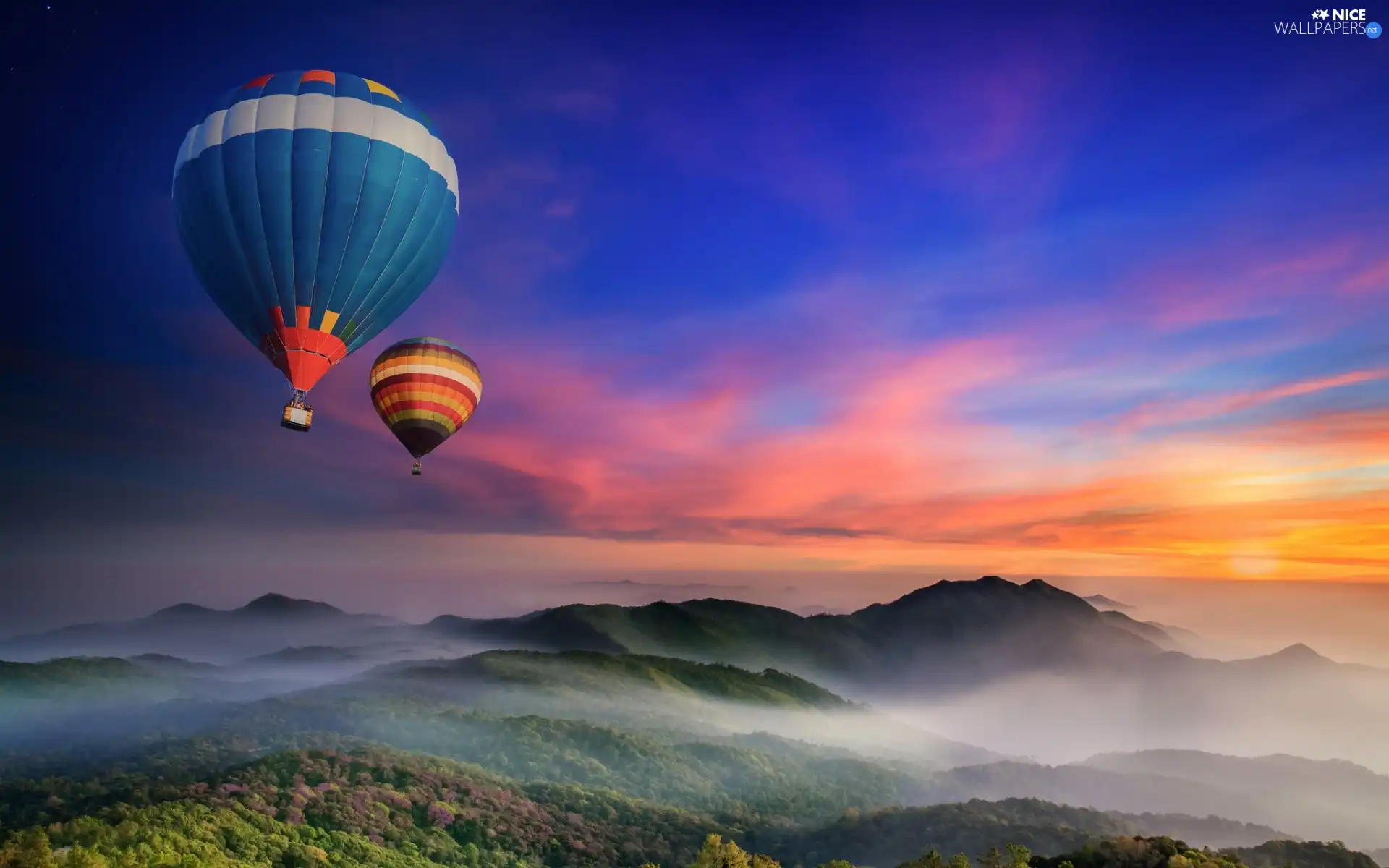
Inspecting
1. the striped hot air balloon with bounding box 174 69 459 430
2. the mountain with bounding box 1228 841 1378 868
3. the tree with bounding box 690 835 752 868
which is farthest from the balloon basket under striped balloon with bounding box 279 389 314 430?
the mountain with bounding box 1228 841 1378 868

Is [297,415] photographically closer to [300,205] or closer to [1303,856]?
[300,205]

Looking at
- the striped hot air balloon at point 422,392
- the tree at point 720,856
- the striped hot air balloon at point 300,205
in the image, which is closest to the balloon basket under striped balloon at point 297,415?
the striped hot air balloon at point 300,205

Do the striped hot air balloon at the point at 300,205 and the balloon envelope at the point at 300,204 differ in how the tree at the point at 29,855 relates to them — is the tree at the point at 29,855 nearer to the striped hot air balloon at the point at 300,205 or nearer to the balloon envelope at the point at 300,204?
the striped hot air balloon at the point at 300,205

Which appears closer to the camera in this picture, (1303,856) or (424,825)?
(424,825)

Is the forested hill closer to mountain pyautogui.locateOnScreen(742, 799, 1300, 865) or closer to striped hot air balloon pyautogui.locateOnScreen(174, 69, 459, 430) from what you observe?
mountain pyautogui.locateOnScreen(742, 799, 1300, 865)

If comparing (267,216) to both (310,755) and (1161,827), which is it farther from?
(1161,827)

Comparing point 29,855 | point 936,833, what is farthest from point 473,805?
point 936,833

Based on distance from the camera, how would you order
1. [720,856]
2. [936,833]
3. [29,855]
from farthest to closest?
1. [936,833]
2. [720,856]
3. [29,855]
